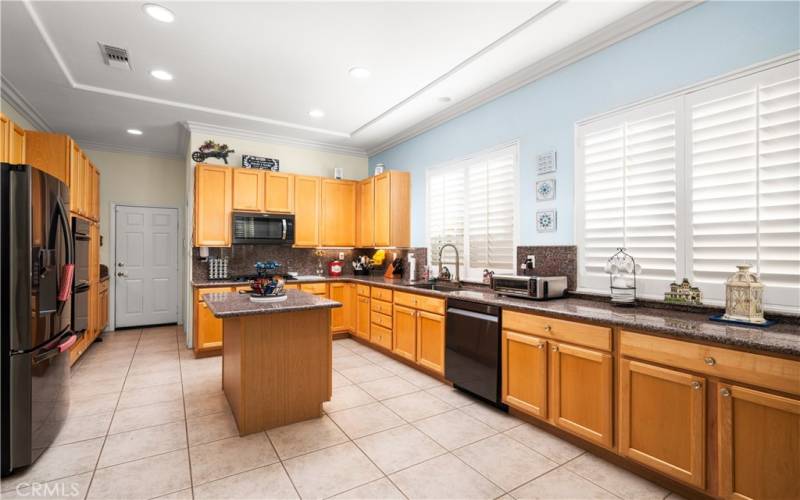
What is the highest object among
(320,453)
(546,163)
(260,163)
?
(260,163)

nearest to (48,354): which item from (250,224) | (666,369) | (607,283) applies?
(250,224)

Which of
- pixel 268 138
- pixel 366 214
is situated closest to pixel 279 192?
pixel 268 138

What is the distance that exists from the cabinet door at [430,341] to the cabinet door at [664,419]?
1.71m

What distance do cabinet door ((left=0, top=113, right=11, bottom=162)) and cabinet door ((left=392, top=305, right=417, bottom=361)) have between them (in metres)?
3.62

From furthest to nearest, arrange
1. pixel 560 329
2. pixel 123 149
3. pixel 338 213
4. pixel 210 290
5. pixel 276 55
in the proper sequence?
pixel 123 149
pixel 338 213
pixel 210 290
pixel 276 55
pixel 560 329

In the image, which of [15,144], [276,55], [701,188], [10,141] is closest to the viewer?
[701,188]

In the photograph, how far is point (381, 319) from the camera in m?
→ 4.71

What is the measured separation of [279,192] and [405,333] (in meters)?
2.70

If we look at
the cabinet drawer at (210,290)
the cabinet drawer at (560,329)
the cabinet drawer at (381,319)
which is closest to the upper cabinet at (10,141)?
the cabinet drawer at (210,290)

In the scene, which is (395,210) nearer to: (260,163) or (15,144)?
(260,163)

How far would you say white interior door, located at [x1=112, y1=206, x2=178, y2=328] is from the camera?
614 centimetres

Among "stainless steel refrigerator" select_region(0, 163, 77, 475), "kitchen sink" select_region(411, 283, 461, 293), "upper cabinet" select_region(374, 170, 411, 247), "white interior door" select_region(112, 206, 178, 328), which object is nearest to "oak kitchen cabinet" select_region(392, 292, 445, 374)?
"kitchen sink" select_region(411, 283, 461, 293)

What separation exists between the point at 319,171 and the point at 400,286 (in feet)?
8.90

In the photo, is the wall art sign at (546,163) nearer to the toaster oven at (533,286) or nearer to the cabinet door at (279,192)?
the toaster oven at (533,286)
